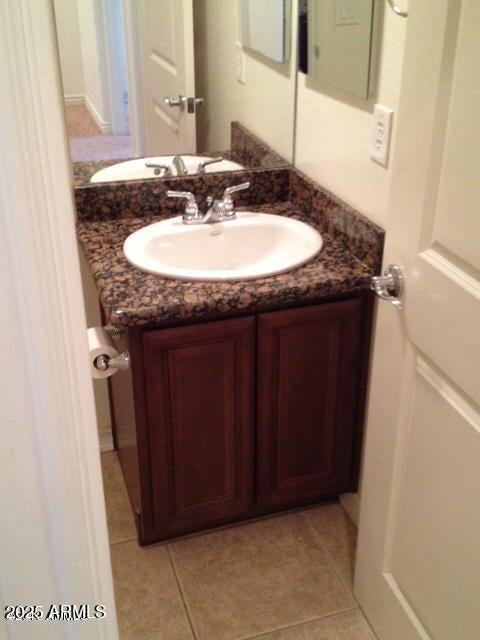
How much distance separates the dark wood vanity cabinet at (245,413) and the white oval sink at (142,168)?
1.85ft

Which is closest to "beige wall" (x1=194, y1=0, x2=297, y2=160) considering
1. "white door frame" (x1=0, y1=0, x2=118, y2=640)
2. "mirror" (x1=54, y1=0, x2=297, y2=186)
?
"mirror" (x1=54, y1=0, x2=297, y2=186)

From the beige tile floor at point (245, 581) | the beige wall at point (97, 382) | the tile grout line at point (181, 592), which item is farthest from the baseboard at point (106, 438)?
the tile grout line at point (181, 592)

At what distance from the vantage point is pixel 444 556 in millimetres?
Result: 1205

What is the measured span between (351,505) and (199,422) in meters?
0.59

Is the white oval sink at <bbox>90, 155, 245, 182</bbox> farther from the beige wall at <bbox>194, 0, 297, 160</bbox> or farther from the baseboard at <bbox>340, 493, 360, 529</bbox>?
the baseboard at <bbox>340, 493, 360, 529</bbox>

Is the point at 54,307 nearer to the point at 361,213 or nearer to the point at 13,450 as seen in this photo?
the point at 13,450

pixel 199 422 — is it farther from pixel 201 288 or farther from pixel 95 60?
pixel 95 60

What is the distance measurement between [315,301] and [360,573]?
670 millimetres

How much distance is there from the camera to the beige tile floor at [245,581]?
1609 millimetres

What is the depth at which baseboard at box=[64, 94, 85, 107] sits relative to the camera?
1675mm

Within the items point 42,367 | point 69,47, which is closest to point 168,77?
point 69,47

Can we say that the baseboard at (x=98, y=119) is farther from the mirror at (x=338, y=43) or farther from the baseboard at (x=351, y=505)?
the baseboard at (x=351, y=505)

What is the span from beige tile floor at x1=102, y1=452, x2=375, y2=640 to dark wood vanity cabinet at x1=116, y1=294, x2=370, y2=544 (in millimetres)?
90

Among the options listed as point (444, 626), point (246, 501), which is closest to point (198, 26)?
point (246, 501)
